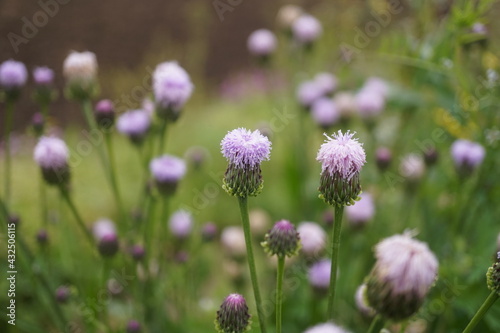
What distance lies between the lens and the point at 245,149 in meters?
1.08

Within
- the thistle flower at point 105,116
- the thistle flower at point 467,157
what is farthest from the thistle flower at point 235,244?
the thistle flower at point 467,157

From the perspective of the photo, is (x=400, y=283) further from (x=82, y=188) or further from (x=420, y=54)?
(x=82, y=188)

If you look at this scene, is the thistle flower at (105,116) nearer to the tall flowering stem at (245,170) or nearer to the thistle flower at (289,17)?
the tall flowering stem at (245,170)

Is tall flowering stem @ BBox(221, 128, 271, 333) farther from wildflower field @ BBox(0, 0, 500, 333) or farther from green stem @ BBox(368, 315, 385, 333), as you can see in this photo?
green stem @ BBox(368, 315, 385, 333)

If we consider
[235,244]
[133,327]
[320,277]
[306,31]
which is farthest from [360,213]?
[306,31]

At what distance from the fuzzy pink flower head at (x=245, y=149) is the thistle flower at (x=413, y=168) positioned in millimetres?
1080

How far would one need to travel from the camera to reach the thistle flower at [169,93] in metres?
1.65

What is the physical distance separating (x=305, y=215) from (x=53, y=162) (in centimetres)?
115

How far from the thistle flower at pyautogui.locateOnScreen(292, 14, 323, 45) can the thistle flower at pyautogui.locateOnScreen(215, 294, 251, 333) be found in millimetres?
1569

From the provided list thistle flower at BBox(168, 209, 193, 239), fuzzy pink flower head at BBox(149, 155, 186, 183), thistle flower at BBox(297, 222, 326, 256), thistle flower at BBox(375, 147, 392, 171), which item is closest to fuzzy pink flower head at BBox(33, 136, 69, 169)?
fuzzy pink flower head at BBox(149, 155, 186, 183)

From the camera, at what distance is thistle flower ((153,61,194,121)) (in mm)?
1653

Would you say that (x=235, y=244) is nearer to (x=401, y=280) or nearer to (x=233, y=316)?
(x=233, y=316)

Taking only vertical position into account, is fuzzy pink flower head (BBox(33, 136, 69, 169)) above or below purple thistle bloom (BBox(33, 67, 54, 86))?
below

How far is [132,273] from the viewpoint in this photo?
1744 millimetres
